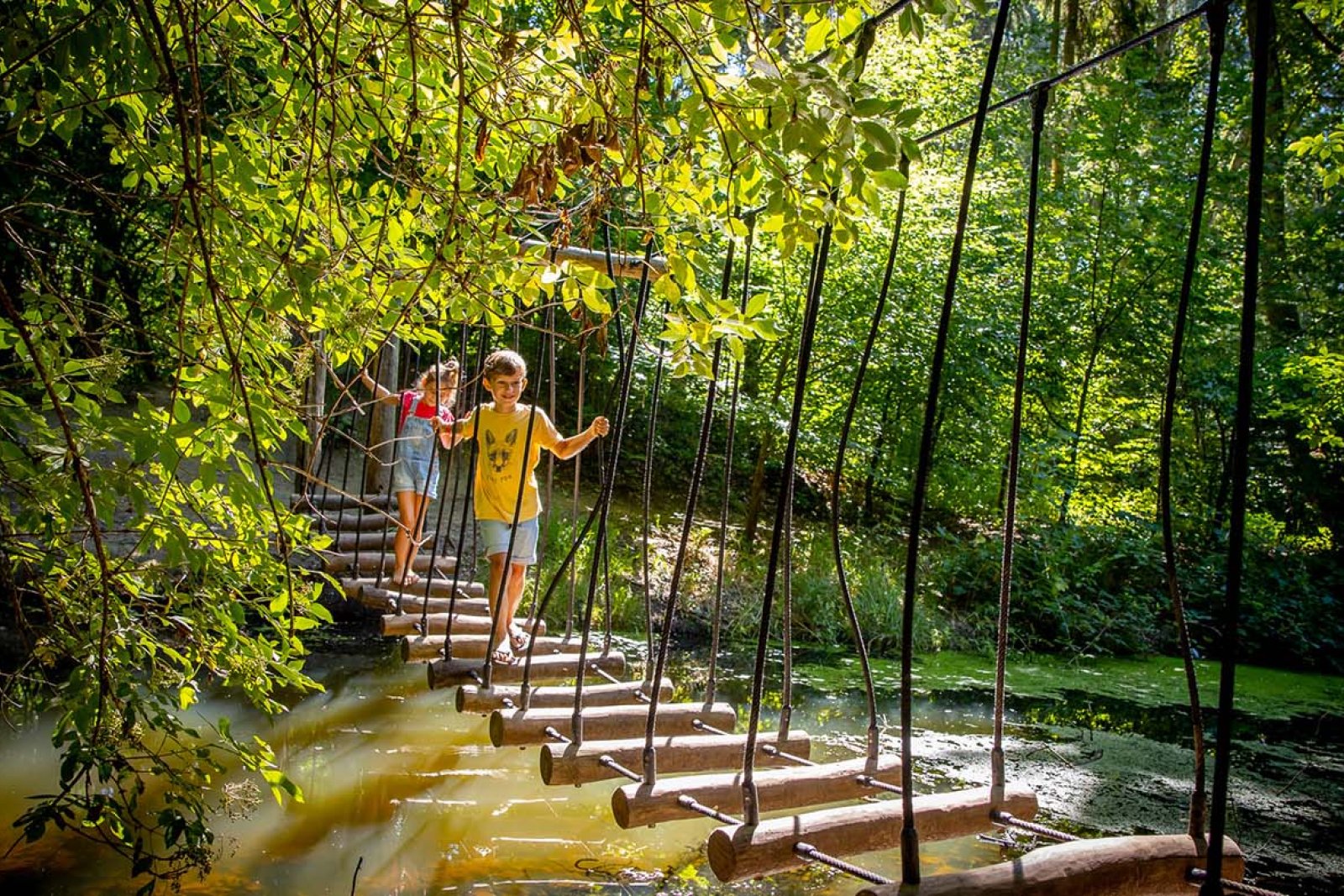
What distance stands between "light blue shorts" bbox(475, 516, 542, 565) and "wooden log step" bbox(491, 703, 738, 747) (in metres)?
1.26

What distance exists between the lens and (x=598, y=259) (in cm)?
235

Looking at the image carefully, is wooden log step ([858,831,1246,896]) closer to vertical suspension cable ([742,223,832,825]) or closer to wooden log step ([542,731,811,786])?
vertical suspension cable ([742,223,832,825])

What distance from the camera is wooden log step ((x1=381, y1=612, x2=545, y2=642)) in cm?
320

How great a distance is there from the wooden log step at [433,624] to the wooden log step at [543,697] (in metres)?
0.49

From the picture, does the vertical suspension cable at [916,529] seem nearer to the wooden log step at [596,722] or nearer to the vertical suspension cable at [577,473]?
the vertical suspension cable at [577,473]

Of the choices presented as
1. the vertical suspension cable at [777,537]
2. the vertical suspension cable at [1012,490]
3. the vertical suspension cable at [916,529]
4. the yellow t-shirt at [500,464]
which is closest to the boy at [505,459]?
the yellow t-shirt at [500,464]

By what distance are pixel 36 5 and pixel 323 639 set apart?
5017 millimetres

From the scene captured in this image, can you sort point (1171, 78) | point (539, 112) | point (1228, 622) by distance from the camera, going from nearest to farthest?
1. point (1228, 622)
2. point (539, 112)
3. point (1171, 78)

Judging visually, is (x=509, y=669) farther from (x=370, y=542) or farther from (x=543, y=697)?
(x=370, y=542)

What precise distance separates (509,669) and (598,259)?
4.31 feet

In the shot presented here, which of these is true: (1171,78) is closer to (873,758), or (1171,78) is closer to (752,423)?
(752,423)

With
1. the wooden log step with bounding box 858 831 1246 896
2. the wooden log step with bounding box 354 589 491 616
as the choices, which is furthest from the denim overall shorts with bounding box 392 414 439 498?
the wooden log step with bounding box 858 831 1246 896

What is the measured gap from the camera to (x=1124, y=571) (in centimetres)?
907

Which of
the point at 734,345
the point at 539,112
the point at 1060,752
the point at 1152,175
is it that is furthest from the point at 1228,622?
the point at 1152,175
